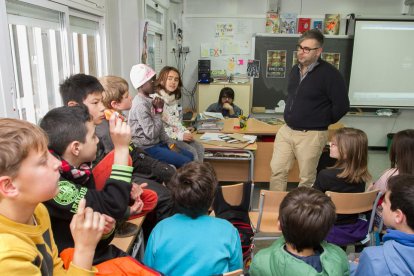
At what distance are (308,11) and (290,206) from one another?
15.9 feet

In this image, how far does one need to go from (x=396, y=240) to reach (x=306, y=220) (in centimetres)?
33

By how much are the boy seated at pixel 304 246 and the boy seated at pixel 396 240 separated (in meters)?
0.11

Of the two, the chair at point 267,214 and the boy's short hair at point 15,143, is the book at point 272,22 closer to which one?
the chair at point 267,214

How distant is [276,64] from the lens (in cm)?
536

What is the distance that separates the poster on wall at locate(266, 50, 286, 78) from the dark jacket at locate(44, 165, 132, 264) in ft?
14.8

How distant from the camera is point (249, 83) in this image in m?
5.30

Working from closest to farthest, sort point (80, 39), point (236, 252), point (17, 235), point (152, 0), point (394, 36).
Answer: point (17, 235) → point (236, 252) → point (80, 39) → point (152, 0) → point (394, 36)

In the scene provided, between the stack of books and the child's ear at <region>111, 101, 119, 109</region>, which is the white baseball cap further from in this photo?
the stack of books

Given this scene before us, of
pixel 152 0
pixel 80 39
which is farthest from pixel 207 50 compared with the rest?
pixel 80 39

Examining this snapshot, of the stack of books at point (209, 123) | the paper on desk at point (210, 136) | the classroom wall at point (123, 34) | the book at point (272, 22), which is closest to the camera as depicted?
the classroom wall at point (123, 34)

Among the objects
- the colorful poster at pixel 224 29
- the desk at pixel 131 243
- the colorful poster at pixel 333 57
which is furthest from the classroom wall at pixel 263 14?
the desk at pixel 131 243

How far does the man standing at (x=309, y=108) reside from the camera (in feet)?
8.71

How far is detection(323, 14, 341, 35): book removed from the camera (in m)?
5.20

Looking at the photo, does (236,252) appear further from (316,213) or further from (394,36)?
(394,36)
